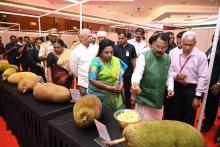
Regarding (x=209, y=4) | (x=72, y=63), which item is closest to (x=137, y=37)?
(x=72, y=63)

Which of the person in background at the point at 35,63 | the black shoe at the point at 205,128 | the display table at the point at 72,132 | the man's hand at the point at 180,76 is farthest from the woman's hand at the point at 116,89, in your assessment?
the person in background at the point at 35,63

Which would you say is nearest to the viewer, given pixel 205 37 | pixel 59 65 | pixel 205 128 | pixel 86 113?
pixel 86 113

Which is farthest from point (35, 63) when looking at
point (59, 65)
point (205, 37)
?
point (205, 37)

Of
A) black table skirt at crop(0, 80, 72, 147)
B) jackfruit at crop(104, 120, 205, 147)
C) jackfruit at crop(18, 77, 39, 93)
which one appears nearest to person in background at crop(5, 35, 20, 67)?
black table skirt at crop(0, 80, 72, 147)

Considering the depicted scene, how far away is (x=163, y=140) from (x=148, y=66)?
2.84 feet

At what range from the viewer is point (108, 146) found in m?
0.77

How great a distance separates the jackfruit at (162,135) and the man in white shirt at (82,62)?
1404mm

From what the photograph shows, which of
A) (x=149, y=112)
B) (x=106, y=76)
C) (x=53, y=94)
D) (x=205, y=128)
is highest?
(x=106, y=76)

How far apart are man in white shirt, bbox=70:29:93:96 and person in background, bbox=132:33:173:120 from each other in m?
0.74

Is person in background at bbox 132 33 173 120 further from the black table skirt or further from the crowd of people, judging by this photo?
the black table skirt

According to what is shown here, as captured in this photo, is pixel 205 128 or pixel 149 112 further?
pixel 205 128

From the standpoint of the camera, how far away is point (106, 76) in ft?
4.59

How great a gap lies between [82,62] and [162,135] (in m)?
1.54

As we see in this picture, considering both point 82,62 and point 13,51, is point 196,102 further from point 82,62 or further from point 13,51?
point 13,51
